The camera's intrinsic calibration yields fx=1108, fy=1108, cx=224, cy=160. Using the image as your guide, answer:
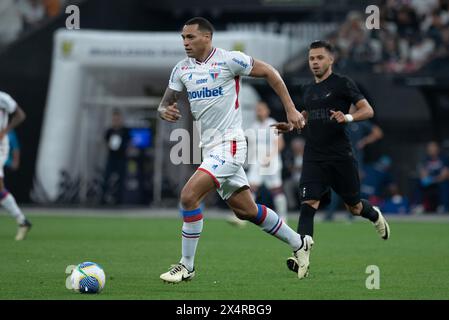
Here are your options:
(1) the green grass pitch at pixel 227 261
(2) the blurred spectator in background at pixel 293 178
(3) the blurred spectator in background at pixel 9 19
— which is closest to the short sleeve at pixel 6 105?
(1) the green grass pitch at pixel 227 261

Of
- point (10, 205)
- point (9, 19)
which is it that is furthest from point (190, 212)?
point (9, 19)

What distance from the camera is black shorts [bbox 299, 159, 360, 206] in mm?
12734

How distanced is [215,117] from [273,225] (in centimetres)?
126

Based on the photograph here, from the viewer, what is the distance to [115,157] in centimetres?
2877

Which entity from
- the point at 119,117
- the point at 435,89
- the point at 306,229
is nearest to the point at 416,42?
the point at 435,89

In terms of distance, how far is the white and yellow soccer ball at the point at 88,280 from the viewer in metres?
9.86

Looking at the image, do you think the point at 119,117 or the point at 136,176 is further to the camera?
the point at 136,176

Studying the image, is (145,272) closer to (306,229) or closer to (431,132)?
(306,229)

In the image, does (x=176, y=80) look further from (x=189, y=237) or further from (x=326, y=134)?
(x=326, y=134)

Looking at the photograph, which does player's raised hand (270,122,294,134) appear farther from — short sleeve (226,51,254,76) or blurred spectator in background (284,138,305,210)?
blurred spectator in background (284,138,305,210)

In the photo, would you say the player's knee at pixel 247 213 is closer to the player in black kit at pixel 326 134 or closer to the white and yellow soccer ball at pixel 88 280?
the player in black kit at pixel 326 134
